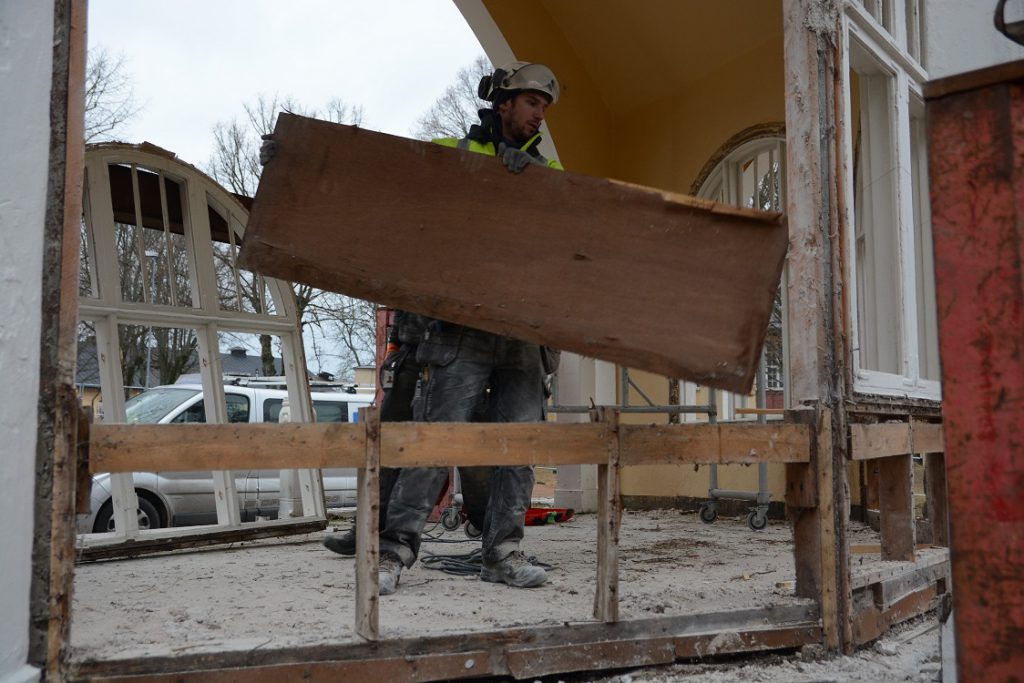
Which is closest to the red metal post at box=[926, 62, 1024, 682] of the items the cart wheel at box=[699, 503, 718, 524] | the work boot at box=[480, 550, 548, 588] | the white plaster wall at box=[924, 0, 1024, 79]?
the work boot at box=[480, 550, 548, 588]

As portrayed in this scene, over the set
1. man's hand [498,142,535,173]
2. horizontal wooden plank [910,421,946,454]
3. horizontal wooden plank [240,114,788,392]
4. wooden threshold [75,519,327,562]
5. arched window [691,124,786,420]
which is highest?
arched window [691,124,786,420]

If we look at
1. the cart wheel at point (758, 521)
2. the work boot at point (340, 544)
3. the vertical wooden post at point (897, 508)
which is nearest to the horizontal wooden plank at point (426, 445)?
the vertical wooden post at point (897, 508)

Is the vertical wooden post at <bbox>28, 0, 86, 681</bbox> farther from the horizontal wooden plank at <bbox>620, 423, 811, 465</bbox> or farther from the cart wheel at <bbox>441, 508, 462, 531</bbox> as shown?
the cart wheel at <bbox>441, 508, 462, 531</bbox>

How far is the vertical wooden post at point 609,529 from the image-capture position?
2.77 metres

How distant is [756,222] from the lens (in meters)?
2.79

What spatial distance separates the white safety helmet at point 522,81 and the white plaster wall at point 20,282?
1.86m

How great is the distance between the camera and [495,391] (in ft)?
12.4

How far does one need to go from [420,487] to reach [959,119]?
2.45 metres

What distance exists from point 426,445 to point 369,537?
317 mm

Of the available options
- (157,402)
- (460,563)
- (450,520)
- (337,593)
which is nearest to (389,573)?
(337,593)

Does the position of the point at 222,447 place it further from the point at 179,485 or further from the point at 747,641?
the point at 179,485

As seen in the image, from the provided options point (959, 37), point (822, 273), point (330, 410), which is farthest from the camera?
point (330, 410)

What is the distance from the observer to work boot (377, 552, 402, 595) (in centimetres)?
326

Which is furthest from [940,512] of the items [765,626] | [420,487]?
[420,487]
